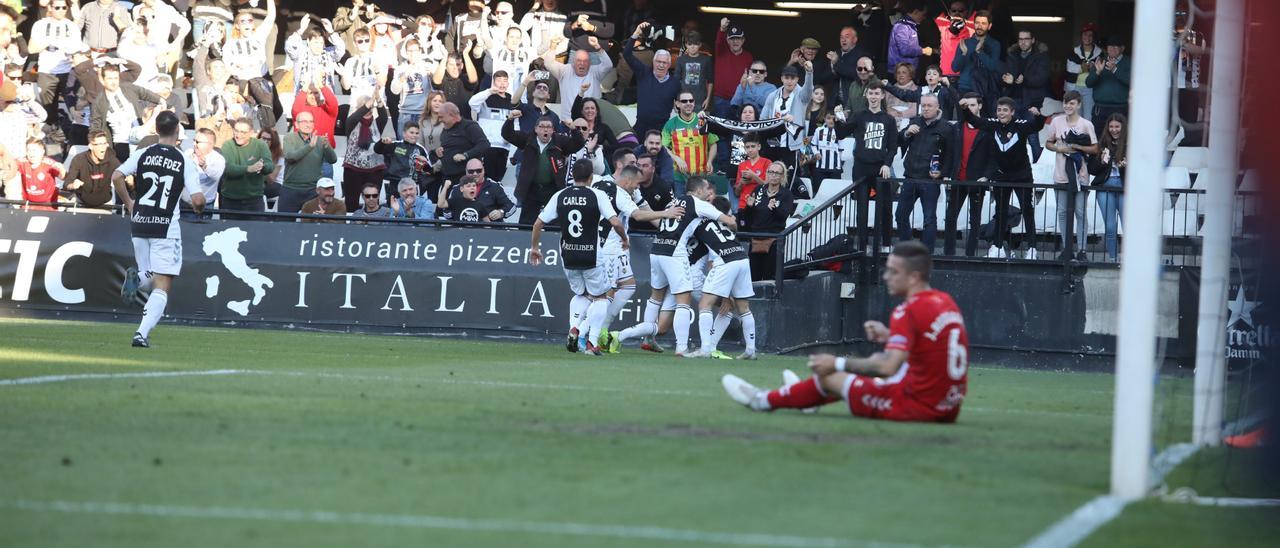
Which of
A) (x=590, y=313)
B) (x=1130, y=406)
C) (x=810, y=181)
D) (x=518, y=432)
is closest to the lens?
(x=1130, y=406)

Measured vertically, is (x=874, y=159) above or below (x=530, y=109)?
below

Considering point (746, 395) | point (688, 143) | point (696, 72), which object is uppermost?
point (696, 72)

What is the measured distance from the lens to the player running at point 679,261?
18.3m

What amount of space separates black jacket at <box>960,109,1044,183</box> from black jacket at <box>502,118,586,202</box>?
5366 mm

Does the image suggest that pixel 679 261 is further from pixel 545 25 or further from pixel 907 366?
pixel 907 366

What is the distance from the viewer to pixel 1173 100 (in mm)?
9195

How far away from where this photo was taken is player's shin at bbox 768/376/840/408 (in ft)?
32.8

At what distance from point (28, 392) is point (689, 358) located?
29.7ft

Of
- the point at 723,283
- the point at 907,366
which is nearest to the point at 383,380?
the point at 907,366

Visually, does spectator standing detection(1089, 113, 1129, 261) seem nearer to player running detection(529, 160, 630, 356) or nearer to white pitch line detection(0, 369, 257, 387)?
player running detection(529, 160, 630, 356)

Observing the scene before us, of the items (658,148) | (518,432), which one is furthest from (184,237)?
(518,432)

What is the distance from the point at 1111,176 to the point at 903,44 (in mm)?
4173

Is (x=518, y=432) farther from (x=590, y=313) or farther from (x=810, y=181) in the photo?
(x=810, y=181)

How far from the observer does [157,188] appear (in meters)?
15.9
